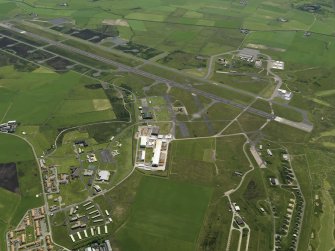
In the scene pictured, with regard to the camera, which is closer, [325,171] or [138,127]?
[325,171]

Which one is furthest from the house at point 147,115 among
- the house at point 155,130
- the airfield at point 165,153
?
the house at point 155,130

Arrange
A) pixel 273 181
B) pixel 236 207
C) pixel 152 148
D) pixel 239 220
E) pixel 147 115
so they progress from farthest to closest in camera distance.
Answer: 1. pixel 147 115
2. pixel 152 148
3. pixel 273 181
4. pixel 236 207
5. pixel 239 220

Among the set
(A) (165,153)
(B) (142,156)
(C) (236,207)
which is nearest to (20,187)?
(B) (142,156)

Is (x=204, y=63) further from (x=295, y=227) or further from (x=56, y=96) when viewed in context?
(x=295, y=227)

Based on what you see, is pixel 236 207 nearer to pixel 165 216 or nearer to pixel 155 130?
pixel 165 216

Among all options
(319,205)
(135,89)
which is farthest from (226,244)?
(135,89)

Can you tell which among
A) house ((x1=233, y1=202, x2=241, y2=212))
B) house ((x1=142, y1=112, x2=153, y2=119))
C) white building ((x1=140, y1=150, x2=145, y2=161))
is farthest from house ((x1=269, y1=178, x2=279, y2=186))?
house ((x1=142, y1=112, x2=153, y2=119))
